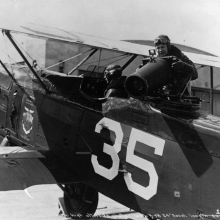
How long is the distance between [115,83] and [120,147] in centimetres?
98

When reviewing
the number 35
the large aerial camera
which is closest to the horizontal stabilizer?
the number 35

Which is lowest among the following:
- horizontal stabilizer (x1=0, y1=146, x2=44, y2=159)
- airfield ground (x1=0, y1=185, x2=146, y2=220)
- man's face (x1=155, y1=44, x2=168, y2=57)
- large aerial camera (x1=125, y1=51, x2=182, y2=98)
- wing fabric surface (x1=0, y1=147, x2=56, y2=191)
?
airfield ground (x1=0, y1=185, x2=146, y2=220)

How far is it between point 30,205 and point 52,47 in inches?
461

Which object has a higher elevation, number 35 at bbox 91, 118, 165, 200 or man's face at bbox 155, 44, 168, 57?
man's face at bbox 155, 44, 168, 57

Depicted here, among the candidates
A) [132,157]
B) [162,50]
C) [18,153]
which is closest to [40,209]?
[18,153]

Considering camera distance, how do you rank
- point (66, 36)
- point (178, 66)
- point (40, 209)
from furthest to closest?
point (66, 36) < point (40, 209) < point (178, 66)

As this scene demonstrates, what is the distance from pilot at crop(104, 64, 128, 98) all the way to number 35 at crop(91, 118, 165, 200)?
0.44 meters

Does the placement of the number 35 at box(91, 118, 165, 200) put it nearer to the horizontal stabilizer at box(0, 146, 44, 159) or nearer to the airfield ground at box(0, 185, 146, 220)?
the horizontal stabilizer at box(0, 146, 44, 159)

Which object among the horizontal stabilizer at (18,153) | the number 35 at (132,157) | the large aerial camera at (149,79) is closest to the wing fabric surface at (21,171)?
the horizontal stabilizer at (18,153)

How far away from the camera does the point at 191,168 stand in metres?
3.54

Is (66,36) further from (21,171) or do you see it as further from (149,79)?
(149,79)

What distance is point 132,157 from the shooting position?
4062 millimetres

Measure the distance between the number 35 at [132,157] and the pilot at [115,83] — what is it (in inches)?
17.3

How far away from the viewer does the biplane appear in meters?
3.56
